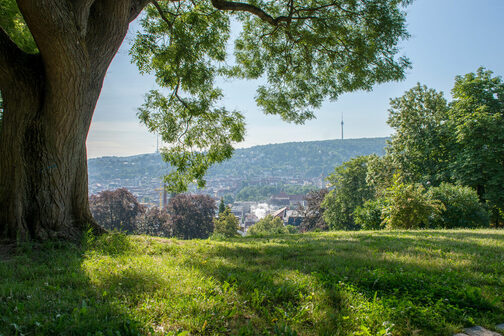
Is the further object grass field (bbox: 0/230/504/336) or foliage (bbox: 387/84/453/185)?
foliage (bbox: 387/84/453/185)

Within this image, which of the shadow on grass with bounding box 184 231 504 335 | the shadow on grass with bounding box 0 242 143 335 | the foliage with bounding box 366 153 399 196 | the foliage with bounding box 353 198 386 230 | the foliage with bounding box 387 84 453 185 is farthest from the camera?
the foliage with bounding box 366 153 399 196

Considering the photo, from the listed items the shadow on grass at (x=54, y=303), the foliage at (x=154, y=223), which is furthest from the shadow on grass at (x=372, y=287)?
the foliage at (x=154, y=223)

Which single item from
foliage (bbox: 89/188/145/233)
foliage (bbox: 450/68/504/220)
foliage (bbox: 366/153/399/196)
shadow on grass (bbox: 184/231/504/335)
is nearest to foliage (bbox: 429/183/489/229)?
foliage (bbox: 450/68/504/220)

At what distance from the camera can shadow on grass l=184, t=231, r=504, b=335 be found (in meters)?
2.35

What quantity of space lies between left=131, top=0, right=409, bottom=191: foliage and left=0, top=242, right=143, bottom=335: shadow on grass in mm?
6429

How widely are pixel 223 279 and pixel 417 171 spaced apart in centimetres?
2404

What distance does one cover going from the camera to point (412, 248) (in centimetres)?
509

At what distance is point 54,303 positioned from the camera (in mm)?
2338

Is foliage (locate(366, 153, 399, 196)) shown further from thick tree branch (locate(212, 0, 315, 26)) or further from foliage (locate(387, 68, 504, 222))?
thick tree branch (locate(212, 0, 315, 26))

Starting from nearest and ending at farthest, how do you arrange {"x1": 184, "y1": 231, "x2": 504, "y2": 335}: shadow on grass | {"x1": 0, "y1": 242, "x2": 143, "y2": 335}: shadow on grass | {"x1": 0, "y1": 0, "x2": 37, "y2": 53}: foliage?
{"x1": 0, "y1": 242, "x2": 143, "y2": 335}: shadow on grass
{"x1": 184, "y1": 231, "x2": 504, "y2": 335}: shadow on grass
{"x1": 0, "y1": 0, "x2": 37, "y2": 53}: foliage

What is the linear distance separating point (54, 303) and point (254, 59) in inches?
367

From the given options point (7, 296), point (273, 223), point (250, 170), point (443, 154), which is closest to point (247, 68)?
point (7, 296)

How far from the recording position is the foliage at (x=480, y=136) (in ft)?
56.9

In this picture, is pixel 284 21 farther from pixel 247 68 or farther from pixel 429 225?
pixel 429 225
